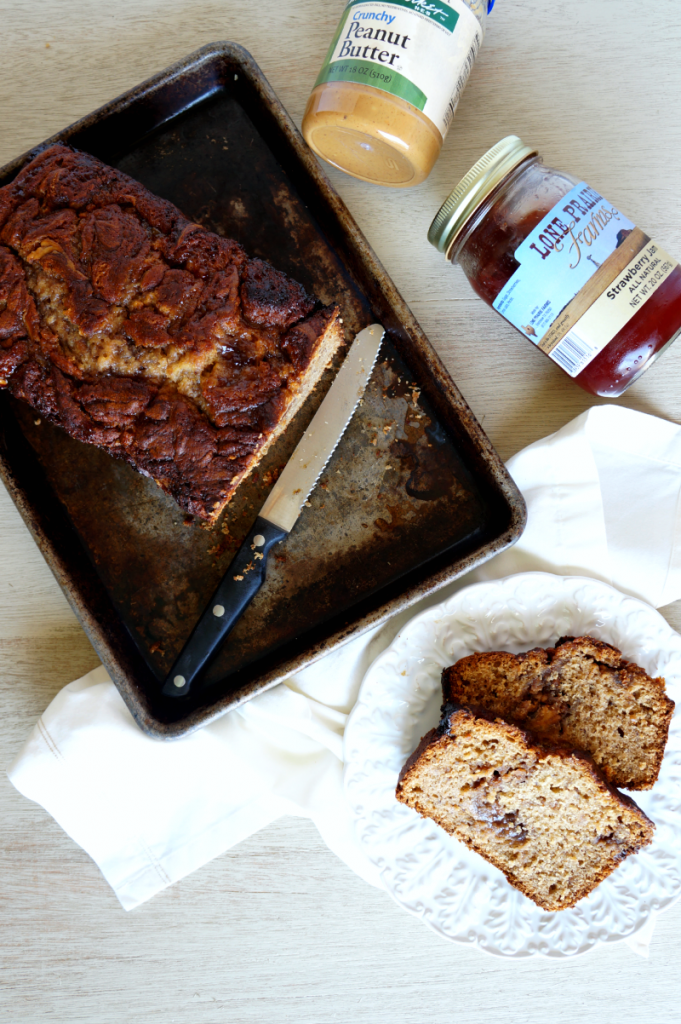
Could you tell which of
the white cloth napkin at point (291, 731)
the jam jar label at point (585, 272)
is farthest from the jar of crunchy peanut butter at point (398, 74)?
the white cloth napkin at point (291, 731)

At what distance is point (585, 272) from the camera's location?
6.49 ft

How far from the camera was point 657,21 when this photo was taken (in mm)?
2445

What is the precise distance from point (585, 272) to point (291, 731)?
1.91m

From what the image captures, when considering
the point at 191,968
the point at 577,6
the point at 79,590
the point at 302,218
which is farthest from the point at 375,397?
the point at 191,968

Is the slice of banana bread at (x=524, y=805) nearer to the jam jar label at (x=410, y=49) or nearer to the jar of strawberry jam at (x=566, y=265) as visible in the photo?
the jar of strawberry jam at (x=566, y=265)

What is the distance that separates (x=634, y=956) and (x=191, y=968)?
179cm

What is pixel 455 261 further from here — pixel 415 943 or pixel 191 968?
pixel 191 968

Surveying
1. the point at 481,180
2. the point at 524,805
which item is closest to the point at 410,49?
the point at 481,180

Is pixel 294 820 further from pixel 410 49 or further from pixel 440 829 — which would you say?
pixel 410 49

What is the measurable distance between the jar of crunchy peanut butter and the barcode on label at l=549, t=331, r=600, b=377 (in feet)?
2.59

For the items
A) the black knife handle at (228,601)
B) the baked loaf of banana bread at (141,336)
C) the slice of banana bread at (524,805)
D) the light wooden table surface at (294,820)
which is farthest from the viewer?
the light wooden table surface at (294,820)

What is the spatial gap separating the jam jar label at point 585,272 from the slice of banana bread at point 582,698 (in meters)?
1.04

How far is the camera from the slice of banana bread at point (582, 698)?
7.02 ft

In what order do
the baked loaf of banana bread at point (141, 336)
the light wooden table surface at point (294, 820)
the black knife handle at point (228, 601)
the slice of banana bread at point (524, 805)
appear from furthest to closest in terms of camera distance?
the light wooden table surface at point (294, 820)
the black knife handle at point (228, 601)
the slice of banana bread at point (524, 805)
the baked loaf of banana bread at point (141, 336)
